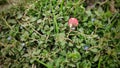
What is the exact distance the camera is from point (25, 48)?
194 centimetres

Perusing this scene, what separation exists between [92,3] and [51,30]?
0.52 metres

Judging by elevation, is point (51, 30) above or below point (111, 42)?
above

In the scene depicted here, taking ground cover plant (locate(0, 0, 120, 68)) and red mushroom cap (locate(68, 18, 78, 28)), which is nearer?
ground cover plant (locate(0, 0, 120, 68))

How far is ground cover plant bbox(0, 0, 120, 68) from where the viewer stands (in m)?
1.82

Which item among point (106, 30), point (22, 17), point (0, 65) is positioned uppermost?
point (22, 17)

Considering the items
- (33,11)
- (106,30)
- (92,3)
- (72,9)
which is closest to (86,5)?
(92,3)

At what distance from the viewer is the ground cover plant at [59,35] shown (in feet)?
5.98

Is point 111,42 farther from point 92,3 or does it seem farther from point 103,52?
point 92,3

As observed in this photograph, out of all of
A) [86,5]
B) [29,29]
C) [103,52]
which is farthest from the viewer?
[86,5]

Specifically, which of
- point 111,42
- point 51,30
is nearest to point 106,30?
point 111,42

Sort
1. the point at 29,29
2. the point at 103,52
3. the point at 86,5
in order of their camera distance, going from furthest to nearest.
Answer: the point at 86,5 < the point at 29,29 < the point at 103,52

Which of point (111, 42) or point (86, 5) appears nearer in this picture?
point (111, 42)

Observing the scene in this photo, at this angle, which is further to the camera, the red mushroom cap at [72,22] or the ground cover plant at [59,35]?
the red mushroom cap at [72,22]

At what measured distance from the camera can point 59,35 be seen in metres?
1.88
